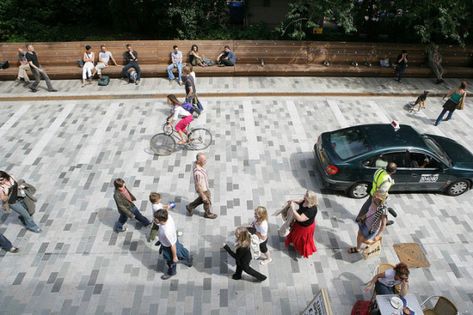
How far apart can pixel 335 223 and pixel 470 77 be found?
38.1 feet

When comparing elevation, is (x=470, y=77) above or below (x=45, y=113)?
above

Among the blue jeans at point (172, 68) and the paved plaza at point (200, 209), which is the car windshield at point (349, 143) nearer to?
the paved plaza at point (200, 209)

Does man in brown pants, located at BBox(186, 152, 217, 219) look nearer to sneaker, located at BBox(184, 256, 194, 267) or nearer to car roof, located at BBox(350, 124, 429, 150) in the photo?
sneaker, located at BBox(184, 256, 194, 267)

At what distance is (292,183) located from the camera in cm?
1005

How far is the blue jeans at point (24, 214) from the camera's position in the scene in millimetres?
8227

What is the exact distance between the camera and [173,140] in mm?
11016

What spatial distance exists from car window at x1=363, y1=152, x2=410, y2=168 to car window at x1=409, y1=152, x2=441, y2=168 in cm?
26

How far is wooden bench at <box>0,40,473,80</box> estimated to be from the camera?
15141mm

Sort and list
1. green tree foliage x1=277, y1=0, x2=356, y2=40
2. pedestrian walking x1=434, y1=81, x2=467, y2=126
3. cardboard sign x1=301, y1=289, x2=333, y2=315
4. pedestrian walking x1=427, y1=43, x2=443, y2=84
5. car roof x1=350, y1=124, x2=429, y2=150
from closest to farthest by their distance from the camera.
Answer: cardboard sign x1=301, y1=289, x2=333, y2=315, car roof x1=350, y1=124, x2=429, y2=150, pedestrian walking x1=434, y1=81, x2=467, y2=126, green tree foliage x1=277, y1=0, x2=356, y2=40, pedestrian walking x1=427, y1=43, x2=443, y2=84

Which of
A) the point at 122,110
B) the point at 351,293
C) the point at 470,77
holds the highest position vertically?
the point at 470,77

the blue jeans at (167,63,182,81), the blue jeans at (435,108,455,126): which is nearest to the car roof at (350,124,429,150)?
the blue jeans at (435,108,455,126)

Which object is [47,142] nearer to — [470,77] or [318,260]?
[318,260]

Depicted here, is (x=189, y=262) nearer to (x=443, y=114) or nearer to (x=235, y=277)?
(x=235, y=277)

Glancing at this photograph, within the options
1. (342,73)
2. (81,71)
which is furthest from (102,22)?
(342,73)
